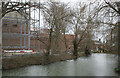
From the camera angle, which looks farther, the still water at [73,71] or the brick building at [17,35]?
the brick building at [17,35]

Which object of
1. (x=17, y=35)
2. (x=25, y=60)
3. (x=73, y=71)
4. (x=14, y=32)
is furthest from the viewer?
(x=14, y=32)

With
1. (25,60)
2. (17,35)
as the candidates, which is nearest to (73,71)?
(25,60)

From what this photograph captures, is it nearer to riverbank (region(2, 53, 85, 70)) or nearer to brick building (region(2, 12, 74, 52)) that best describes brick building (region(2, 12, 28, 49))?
brick building (region(2, 12, 74, 52))

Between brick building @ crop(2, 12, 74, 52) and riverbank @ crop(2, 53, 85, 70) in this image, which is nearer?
riverbank @ crop(2, 53, 85, 70)

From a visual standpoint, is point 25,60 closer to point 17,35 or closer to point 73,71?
point 17,35

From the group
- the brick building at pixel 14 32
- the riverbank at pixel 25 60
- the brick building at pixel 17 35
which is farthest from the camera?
the brick building at pixel 14 32

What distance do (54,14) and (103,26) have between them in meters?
5.24

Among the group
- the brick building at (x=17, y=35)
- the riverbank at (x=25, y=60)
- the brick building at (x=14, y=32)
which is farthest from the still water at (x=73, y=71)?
the brick building at (x=14, y=32)

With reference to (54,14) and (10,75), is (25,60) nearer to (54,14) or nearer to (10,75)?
(10,75)

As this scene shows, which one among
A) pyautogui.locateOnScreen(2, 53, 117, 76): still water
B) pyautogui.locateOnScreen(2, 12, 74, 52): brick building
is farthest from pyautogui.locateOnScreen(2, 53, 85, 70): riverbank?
pyautogui.locateOnScreen(2, 12, 74, 52): brick building

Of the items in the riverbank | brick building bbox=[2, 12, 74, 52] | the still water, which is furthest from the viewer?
brick building bbox=[2, 12, 74, 52]

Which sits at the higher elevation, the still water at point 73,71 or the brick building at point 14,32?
the brick building at point 14,32

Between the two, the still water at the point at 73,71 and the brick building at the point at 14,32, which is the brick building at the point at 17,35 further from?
the still water at the point at 73,71

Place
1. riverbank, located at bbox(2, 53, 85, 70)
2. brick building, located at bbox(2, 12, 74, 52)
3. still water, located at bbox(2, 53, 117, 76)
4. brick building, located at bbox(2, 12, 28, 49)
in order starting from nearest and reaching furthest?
still water, located at bbox(2, 53, 117, 76) < riverbank, located at bbox(2, 53, 85, 70) < brick building, located at bbox(2, 12, 74, 52) < brick building, located at bbox(2, 12, 28, 49)
